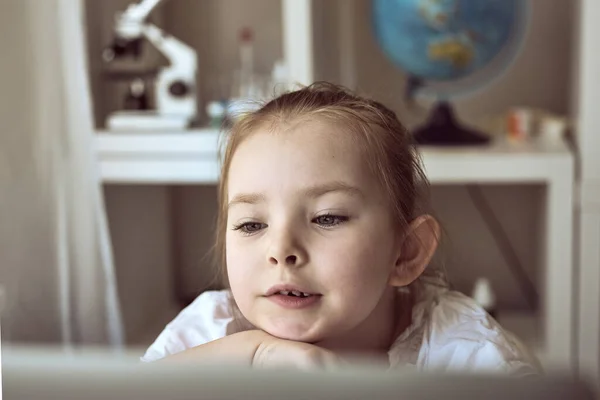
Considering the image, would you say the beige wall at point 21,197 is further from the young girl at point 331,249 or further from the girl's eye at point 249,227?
the girl's eye at point 249,227

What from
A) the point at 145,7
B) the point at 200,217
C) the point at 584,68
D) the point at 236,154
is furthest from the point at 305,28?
the point at 236,154

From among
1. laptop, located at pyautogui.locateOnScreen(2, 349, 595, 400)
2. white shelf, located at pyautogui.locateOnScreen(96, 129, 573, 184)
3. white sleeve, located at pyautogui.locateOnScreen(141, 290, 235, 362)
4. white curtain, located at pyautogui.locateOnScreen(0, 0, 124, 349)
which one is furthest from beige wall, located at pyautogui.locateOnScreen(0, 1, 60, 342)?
laptop, located at pyautogui.locateOnScreen(2, 349, 595, 400)

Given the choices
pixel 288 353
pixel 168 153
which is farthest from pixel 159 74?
pixel 288 353

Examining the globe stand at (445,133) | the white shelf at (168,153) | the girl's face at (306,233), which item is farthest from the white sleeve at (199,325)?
the globe stand at (445,133)

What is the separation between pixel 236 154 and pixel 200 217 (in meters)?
1.29

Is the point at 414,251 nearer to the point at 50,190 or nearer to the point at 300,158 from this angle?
the point at 300,158

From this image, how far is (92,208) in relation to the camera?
149cm

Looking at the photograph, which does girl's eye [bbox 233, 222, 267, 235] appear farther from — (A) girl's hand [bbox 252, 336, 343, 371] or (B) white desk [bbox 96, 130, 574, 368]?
(B) white desk [bbox 96, 130, 574, 368]

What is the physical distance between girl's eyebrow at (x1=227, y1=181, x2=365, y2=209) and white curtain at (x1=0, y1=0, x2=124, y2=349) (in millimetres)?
796

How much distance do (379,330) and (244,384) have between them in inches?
18.2

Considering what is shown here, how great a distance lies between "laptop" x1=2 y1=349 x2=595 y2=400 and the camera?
10.9 inches

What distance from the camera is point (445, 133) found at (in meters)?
1.60

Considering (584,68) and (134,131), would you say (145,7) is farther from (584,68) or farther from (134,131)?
(584,68)

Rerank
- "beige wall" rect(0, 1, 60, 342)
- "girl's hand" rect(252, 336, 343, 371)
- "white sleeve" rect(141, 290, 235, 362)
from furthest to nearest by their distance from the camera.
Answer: "beige wall" rect(0, 1, 60, 342) < "white sleeve" rect(141, 290, 235, 362) < "girl's hand" rect(252, 336, 343, 371)
